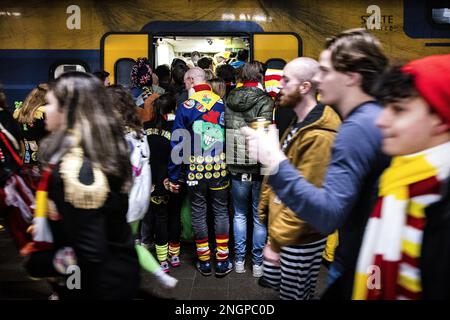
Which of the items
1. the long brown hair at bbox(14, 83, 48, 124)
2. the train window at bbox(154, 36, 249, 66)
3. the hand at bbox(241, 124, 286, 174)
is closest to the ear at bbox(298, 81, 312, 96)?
the hand at bbox(241, 124, 286, 174)

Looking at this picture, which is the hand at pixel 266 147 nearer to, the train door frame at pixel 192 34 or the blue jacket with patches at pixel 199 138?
the blue jacket with patches at pixel 199 138

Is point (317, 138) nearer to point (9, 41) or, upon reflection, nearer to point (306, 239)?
point (306, 239)

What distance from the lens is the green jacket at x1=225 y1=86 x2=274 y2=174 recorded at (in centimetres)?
359

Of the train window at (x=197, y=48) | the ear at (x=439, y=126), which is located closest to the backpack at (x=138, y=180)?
the ear at (x=439, y=126)

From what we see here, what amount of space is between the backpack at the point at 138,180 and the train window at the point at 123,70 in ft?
10.1

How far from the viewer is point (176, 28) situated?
5.90 m

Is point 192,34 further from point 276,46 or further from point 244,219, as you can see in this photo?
point 244,219

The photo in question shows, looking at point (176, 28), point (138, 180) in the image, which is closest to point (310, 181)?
point (138, 180)

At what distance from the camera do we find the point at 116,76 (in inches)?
229

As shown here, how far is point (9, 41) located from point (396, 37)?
17.4ft

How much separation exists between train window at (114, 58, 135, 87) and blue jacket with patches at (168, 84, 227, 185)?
2464mm

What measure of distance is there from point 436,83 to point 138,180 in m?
1.99
